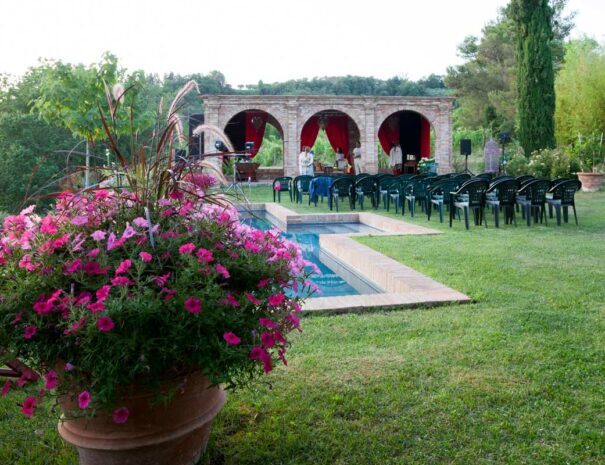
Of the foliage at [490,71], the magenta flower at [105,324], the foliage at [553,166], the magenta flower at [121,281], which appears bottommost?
the magenta flower at [105,324]

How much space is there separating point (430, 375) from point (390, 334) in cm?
65

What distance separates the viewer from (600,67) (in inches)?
718

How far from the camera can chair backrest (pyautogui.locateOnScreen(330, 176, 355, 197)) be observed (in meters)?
11.8

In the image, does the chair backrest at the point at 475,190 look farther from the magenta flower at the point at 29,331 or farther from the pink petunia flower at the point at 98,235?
the magenta flower at the point at 29,331

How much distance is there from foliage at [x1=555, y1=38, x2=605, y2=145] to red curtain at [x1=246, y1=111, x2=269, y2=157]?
441 inches

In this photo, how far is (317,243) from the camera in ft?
27.6

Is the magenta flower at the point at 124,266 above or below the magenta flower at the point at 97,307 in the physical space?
above

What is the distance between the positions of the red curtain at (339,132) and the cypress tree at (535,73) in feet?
26.5

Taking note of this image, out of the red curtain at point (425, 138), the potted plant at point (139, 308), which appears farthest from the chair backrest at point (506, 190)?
the red curtain at point (425, 138)

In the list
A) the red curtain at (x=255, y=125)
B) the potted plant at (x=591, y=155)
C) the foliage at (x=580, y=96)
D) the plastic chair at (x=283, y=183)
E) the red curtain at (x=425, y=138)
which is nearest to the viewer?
the plastic chair at (x=283, y=183)

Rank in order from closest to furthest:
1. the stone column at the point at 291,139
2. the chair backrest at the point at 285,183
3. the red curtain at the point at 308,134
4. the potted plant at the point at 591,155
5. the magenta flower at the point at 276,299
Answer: the magenta flower at the point at 276,299 < the chair backrest at the point at 285,183 < the potted plant at the point at 591,155 < the stone column at the point at 291,139 < the red curtain at the point at 308,134

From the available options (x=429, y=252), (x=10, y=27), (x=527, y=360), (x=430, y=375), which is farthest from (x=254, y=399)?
(x=10, y=27)

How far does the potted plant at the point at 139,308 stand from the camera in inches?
60.6

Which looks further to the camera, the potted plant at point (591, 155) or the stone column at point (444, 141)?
the stone column at point (444, 141)
